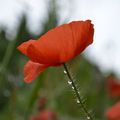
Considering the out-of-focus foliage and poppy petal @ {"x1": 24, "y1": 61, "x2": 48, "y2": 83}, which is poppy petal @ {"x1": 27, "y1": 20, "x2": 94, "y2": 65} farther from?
the out-of-focus foliage

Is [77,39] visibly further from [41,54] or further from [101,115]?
[101,115]

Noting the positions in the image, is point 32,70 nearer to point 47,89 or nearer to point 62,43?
point 62,43

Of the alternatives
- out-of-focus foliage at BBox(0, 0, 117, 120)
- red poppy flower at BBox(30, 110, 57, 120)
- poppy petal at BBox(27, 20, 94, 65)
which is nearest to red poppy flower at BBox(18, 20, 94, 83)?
poppy petal at BBox(27, 20, 94, 65)

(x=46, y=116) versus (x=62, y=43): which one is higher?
(x=62, y=43)

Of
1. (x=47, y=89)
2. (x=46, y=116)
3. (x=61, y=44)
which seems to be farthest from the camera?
(x=47, y=89)

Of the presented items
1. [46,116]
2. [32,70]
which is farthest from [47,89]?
[32,70]
